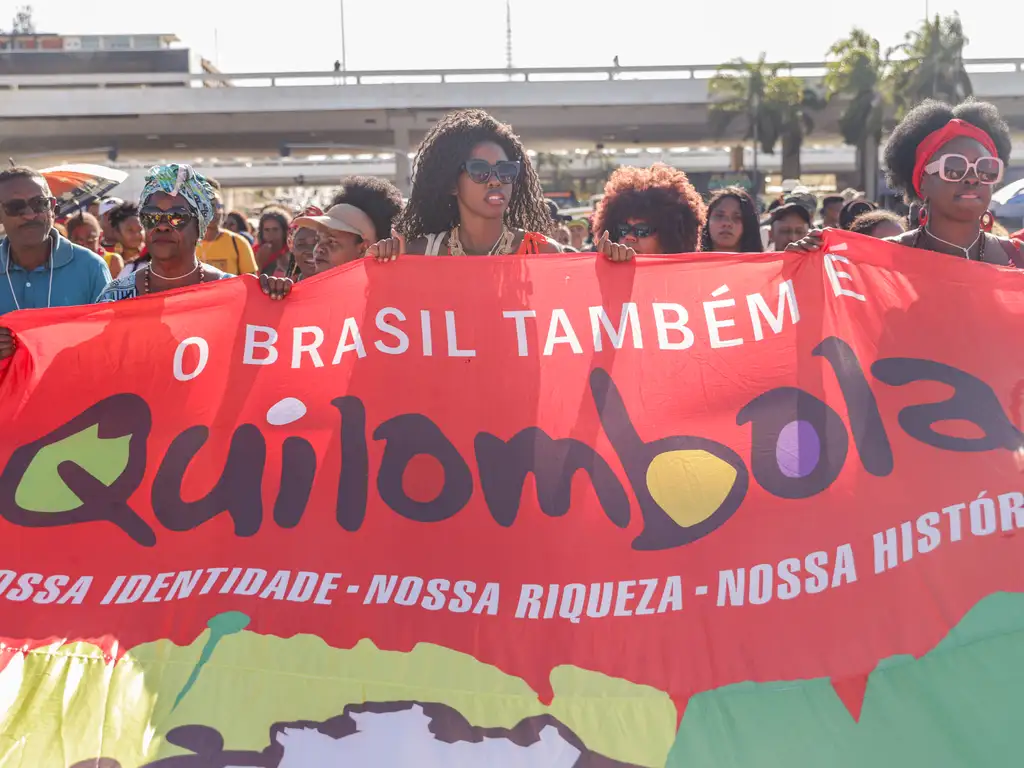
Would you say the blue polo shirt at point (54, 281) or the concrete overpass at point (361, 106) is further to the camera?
the concrete overpass at point (361, 106)

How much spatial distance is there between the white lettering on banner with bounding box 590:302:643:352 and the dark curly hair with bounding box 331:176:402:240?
1530 mm

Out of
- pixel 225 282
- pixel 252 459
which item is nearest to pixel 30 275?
pixel 225 282

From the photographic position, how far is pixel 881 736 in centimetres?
251

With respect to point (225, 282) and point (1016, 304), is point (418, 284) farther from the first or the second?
point (1016, 304)

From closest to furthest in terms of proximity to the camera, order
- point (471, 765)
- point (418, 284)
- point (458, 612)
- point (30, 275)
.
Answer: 1. point (471, 765)
2. point (458, 612)
3. point (418, 284)
4. point (30, 275)

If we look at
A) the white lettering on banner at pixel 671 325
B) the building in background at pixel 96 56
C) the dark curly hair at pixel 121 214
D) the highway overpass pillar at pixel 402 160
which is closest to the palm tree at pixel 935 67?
the highway overpass pillar at pixel 402 160

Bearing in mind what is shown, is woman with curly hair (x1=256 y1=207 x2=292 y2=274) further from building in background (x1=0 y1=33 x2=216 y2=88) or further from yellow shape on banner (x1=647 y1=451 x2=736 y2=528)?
building in background (x1=0 y1=33 x2=216 y2=88)

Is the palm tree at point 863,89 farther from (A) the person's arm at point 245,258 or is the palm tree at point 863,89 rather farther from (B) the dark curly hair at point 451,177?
(B) the dark curly hair at point 451,177

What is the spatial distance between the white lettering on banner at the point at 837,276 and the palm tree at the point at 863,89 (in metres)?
33.6

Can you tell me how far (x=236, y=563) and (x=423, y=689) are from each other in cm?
67

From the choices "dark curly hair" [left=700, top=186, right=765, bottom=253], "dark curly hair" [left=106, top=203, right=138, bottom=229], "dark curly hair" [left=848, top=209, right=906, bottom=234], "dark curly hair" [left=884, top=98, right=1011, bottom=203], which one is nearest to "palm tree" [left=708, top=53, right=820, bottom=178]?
"dark curly hair" [left=106, top=203, right=138, bottom=229]

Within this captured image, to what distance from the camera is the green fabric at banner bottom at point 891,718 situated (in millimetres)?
2473

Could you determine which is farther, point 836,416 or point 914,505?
point 836,416

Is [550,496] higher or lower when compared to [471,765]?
higher
